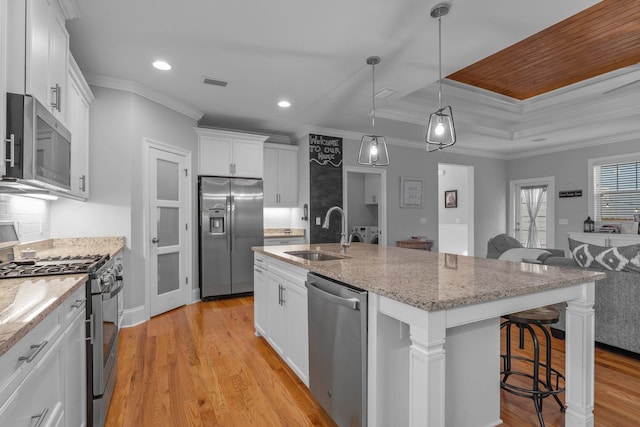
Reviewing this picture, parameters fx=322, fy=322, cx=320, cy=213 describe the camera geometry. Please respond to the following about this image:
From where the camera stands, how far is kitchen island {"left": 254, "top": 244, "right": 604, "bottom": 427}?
1.18 meters

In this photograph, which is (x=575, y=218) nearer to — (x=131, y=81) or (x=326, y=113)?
(x=326, y=113)

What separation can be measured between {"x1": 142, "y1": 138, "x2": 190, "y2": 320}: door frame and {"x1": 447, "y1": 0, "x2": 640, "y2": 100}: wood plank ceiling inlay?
11.7 feet

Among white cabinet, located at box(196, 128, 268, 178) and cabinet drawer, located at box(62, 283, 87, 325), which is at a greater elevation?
white cabinet, located at box(196, 128, 268, 178)

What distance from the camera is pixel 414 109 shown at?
15.0 ft

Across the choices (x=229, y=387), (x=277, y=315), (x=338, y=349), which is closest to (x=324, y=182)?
(x=277, y=315)

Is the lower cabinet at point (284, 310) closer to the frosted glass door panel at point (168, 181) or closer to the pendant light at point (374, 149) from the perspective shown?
the pendant light at point (374, 149)

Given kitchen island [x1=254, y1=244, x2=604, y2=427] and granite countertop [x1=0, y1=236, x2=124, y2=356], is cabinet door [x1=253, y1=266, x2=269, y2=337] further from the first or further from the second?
granite countertop [x1=0, y1=236, x2=124, y2=356]

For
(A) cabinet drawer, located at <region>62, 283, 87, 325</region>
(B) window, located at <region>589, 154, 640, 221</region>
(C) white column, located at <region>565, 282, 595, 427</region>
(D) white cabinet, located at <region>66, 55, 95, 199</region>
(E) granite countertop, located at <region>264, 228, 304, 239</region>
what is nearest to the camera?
(A) cabinet drawer, located at <region>62, 283, 87, 325</region>

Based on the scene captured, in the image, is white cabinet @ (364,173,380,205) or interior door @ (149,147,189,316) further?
white cabinet @ (364,173,380,205)

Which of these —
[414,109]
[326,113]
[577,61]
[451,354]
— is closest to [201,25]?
[326,113]

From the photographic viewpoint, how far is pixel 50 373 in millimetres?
1192

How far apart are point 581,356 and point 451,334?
68 centimetres

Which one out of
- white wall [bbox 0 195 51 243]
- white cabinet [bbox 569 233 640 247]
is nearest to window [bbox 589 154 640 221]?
white cabinet [bbox 569 233 640 247]

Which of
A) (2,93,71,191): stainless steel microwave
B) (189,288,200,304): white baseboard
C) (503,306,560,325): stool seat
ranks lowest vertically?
(189,288,200,304): white baseboard
